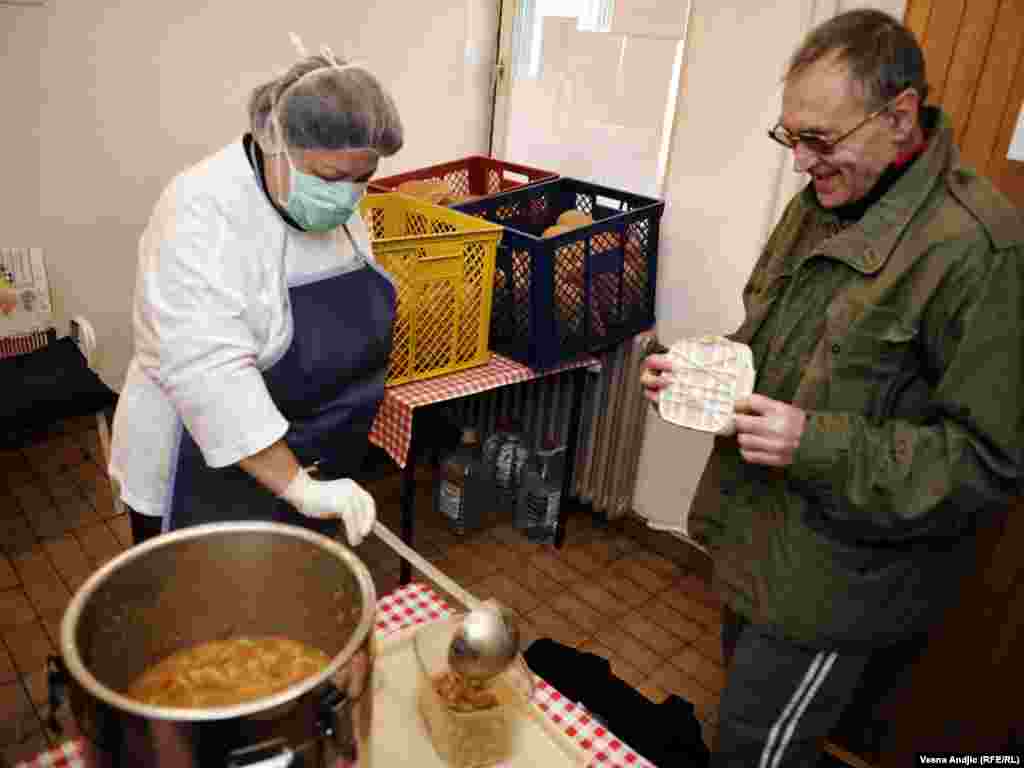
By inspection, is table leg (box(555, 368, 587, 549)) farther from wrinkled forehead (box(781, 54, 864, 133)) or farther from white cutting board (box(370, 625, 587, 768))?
white cutting board (box(370, 625, 587, 768))

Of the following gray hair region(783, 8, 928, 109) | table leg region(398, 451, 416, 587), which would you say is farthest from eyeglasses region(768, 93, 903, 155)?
table leg region(398, 451, 416, 587)

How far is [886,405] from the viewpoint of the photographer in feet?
4.10

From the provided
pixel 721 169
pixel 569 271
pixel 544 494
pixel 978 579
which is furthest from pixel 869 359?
pixel 544 494

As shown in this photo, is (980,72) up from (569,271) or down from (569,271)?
up

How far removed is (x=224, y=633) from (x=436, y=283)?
1.43m

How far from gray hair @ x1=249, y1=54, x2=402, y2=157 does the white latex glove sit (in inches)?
21.0

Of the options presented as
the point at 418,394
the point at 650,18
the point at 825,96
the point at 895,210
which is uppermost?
the point at 650,18

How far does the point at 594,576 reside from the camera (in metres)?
2.80

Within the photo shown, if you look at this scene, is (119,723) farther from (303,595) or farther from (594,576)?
(594,576)

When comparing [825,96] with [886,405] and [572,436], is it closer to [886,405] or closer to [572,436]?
[886,405]

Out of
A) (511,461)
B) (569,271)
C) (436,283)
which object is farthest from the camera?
(511,461)

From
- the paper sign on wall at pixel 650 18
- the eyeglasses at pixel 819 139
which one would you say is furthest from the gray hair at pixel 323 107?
the paper sign on wall at pixel 650 18

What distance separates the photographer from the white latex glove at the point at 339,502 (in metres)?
1.17

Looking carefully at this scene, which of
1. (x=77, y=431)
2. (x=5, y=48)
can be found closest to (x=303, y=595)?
(x=5, y=48)
